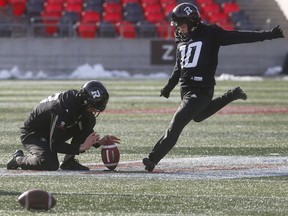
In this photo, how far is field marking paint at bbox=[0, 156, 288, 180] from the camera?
9.69m

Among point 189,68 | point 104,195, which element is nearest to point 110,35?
point 189,68

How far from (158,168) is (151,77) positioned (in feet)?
63.4

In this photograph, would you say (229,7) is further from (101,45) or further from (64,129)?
(64,129)

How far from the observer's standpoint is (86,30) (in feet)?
98.3

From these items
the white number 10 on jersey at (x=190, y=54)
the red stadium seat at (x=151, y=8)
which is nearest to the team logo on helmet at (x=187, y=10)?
the white number 10 on jersey at (x=190, y=54)

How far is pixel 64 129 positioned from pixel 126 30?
20409 millimetres

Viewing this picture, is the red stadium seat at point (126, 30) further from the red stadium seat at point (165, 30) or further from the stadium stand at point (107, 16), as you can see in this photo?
the red stadium seat at point (165, 30)

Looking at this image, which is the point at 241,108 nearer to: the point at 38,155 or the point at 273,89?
the point at 273,89

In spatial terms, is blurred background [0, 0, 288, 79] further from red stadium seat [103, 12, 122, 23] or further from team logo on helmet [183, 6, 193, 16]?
team logo on helmet [183, 6, 193, 16]

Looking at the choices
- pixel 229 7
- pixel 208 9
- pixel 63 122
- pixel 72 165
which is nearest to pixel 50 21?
pixel 208 9

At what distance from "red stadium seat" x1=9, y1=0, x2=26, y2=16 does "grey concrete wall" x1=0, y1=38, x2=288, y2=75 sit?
3.69 feet

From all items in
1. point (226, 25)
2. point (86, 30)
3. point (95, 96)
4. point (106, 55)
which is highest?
point (95, 96)

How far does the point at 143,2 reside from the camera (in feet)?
105

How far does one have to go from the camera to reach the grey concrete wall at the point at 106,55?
98.3 ft
